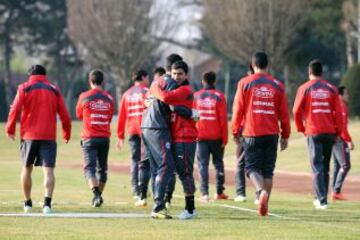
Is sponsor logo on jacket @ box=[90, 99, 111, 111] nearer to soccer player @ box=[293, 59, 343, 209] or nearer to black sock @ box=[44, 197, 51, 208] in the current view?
black sock @ box=[44, 197, 51, 208]

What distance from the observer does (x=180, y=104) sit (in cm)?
1536

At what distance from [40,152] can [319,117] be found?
14.9ft

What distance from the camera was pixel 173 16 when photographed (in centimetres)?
7338

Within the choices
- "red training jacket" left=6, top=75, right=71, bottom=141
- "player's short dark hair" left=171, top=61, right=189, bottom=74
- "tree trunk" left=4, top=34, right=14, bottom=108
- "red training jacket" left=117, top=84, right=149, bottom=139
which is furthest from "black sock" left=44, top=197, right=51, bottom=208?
Answer: "tree trunk" left=4, top=34, right=14, bottom=108

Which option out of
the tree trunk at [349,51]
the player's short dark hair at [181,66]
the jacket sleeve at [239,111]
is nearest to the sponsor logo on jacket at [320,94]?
the jacket sleeve at [239,111]

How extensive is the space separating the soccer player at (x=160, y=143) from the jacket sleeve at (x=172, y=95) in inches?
2.8

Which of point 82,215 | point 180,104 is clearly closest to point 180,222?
point 180,104

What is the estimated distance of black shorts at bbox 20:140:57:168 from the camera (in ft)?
54.4

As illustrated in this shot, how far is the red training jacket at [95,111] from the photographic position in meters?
18.5

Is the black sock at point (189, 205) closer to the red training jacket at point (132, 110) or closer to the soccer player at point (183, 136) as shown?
the soccer player at point (183, 136)

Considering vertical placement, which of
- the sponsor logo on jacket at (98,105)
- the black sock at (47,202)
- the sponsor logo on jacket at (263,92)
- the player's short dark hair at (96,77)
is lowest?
the black sock at (47,202)

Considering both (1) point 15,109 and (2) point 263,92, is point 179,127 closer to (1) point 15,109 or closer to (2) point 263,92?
(2) point 263,92

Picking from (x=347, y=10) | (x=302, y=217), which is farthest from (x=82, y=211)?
(x=347, y=10)

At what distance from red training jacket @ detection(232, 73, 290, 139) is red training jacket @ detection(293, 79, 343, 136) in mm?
1864
